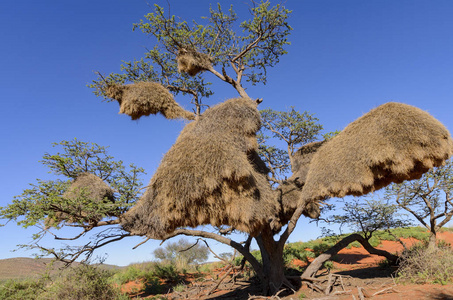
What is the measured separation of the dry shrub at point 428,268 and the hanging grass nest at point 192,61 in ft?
33.5

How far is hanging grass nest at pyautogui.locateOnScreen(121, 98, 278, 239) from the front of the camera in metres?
6.96

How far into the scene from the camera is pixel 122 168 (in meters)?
10.5

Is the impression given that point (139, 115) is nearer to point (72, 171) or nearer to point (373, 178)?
point (72, 171)

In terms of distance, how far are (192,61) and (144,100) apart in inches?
106

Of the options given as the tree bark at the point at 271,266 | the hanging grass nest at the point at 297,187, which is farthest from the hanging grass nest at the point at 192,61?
the tree bark at the point at 271,266

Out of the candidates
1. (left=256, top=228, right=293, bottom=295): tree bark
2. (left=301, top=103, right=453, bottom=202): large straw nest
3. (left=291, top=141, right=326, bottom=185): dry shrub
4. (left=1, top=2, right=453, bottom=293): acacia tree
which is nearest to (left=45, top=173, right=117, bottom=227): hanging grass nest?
(left=1, top=2, right=453, bottom=293): acacia tree

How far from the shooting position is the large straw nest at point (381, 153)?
26.0ft

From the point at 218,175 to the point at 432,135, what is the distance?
6313mm

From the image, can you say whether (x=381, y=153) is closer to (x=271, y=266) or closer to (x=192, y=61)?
(x=271, y=266)

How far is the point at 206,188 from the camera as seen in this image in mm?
6898

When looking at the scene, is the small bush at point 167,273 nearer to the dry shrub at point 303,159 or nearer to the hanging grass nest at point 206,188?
the hanging grass nest at point 206,188

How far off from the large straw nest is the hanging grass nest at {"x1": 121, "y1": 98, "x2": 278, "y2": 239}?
2143 millimetres

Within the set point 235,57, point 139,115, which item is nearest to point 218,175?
point 139,115

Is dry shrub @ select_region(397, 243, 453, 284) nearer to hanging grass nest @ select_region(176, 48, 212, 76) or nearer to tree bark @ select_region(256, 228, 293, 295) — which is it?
tree bark @ select_region(256, 228, 293, 295)
